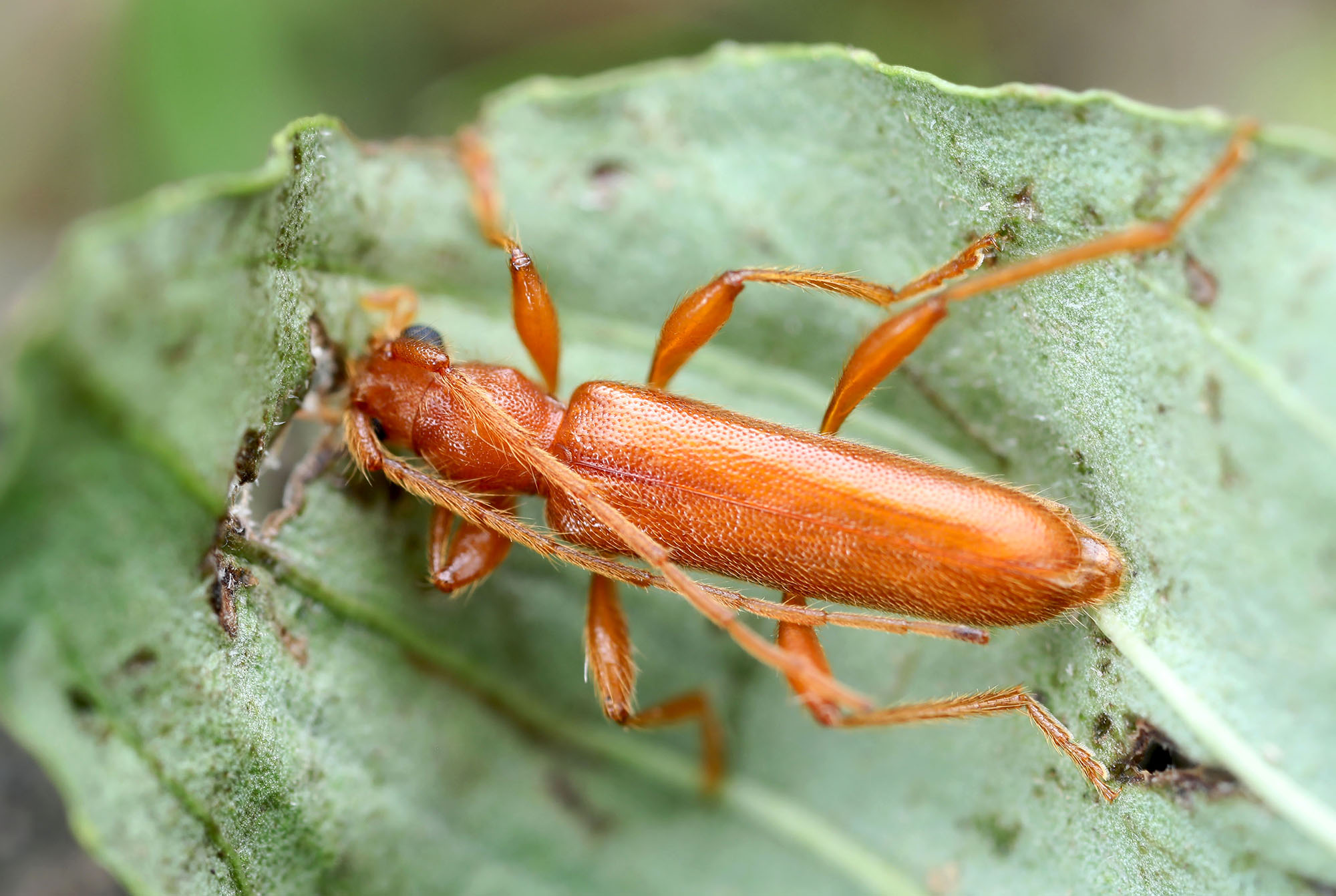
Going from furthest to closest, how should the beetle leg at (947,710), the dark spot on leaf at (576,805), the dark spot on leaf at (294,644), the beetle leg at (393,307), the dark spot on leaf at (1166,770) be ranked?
the dark spot on leaf at (576,805)
the beetle leg at (393,307)
the dark spot on leaf at (294,644)
the beetle leg at (947,710)
the dark spot on leaf at (1166,770)

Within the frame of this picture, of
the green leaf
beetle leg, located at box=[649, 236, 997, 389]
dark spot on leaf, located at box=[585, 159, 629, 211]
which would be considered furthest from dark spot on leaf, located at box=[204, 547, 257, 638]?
dark spot on leaf, located at box=[585, 159, 629, 211]

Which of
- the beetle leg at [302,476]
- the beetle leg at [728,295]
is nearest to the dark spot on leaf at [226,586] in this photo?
the beetle leg at [302,476]

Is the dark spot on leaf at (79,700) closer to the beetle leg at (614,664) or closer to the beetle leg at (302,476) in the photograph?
the beetle leg at (302,476)

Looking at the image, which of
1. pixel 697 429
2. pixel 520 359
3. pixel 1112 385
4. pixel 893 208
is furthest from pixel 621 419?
pixel 1112 385

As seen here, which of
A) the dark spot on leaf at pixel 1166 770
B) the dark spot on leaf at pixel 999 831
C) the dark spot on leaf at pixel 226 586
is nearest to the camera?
the dark spot on leaf at pixel 1166 770

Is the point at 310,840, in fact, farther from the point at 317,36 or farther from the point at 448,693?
the point at 317,36

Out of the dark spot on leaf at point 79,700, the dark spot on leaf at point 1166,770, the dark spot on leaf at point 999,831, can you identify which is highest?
the dark spot on leaf at point 1166,770

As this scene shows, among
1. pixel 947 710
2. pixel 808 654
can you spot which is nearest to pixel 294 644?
pixel 808 654
